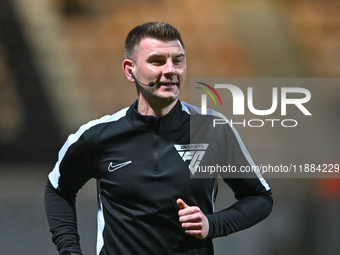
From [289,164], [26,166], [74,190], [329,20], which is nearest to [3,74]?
[26,166]

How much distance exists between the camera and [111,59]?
3746 millimetres

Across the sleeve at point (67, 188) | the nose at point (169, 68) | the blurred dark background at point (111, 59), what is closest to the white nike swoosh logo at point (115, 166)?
the sleeve at point (67, 188)

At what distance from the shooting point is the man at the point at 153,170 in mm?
1439

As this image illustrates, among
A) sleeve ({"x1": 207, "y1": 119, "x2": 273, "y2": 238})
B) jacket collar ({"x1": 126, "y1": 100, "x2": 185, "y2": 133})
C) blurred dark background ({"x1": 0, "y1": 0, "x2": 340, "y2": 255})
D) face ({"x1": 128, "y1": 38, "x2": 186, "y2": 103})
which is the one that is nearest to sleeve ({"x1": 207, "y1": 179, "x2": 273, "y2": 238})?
sleeve ({"x1": 207, "y1": 119, "x2": 273, "y2": 238})

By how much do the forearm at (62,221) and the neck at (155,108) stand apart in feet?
1.68

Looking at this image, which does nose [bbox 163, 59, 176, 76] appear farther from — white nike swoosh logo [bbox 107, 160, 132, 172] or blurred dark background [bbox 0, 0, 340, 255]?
blurred dark background [bbox 0, 0, 340, 255]

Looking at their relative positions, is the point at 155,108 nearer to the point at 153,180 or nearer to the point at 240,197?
Result: the point at 153,180

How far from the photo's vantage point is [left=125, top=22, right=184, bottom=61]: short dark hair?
152cm

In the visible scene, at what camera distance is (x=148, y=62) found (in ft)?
4.93

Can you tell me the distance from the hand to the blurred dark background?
83.4 inches

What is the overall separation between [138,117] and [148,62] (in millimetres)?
216
